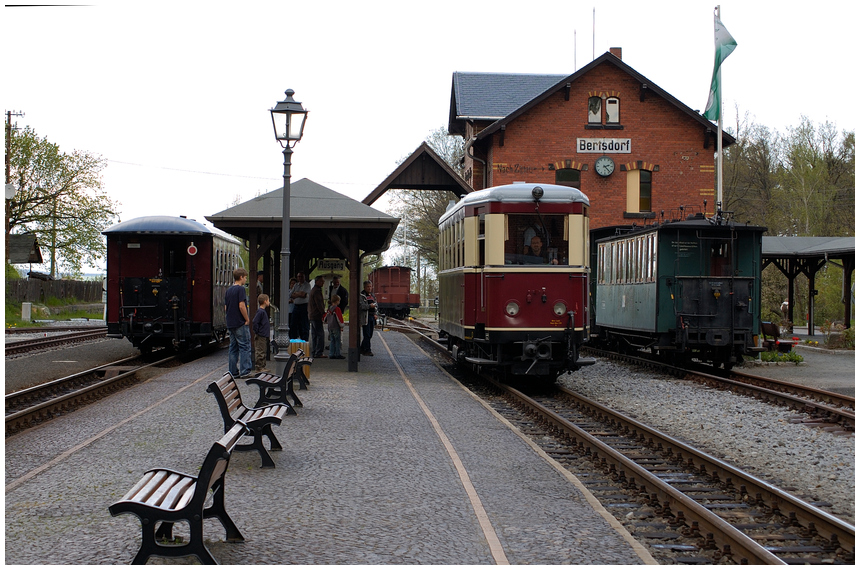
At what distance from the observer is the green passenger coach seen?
55.4 feet

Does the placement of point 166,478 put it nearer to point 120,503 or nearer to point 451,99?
point 120,503

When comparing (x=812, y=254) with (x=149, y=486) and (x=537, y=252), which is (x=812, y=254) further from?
(x=149, y=486)

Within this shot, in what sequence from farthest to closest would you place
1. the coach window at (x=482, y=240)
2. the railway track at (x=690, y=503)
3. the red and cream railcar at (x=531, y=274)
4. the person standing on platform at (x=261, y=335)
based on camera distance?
1. the person standing on platform at (x=261, y=335)
2. the coach window at (x=482, y=240)
3. the red and cream railcar at (x=531, y=274)
4. the railway track at (x=690, y=503)

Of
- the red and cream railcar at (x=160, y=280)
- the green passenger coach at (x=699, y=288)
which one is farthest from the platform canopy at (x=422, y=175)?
the green passenger coach at (x=699, y=288)

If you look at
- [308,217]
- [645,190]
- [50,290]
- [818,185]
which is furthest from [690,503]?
[50,290]

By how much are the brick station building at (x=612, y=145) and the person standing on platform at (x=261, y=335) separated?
15661mm

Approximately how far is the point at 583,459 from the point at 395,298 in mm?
40281

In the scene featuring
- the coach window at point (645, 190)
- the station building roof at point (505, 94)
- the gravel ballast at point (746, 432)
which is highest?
the station building roof at point (505, 94)

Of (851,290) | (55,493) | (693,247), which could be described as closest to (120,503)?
(55,493)

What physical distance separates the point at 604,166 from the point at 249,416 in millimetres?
23806

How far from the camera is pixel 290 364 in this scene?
1044 cm

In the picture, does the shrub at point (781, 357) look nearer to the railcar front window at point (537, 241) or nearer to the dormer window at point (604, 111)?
the railcar front window at point (537, 241)

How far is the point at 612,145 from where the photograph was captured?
3002 cm

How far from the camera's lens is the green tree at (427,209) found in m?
52.9
